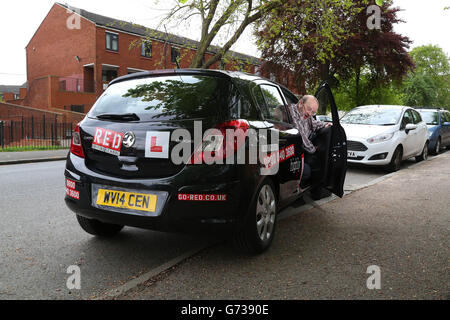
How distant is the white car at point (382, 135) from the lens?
364 inches

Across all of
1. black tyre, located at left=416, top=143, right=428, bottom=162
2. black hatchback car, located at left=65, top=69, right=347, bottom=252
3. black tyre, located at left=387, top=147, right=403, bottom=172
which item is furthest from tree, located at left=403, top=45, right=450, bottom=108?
black hatchback car, located at left=65, top=69, right=347, bottom=252

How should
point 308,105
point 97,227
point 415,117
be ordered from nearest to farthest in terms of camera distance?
point 97,227 < point 308,105 < point 415,117

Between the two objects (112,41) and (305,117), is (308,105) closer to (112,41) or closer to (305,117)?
(305,117)

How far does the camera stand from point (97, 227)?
4.09 m

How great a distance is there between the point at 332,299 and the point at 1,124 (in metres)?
18.9

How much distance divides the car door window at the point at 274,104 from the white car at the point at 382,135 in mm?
5304

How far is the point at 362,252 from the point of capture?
12.5 ft

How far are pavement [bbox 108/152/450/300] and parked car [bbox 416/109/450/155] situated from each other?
9.67m

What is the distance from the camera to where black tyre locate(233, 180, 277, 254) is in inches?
136

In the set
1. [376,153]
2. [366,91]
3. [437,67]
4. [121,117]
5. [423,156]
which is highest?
[437,67]

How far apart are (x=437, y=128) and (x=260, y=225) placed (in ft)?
42.3

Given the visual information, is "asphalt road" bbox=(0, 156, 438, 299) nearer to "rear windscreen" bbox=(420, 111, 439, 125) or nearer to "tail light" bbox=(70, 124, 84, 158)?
"tail light" bbox=(70, 124, 84, 158)

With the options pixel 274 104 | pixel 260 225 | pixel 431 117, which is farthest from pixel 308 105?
pixel 431 117

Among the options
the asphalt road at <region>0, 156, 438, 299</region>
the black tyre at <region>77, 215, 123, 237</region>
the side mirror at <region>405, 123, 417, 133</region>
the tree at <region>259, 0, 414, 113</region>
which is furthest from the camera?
the tree at <region>259, 0, 414, 113</region>
